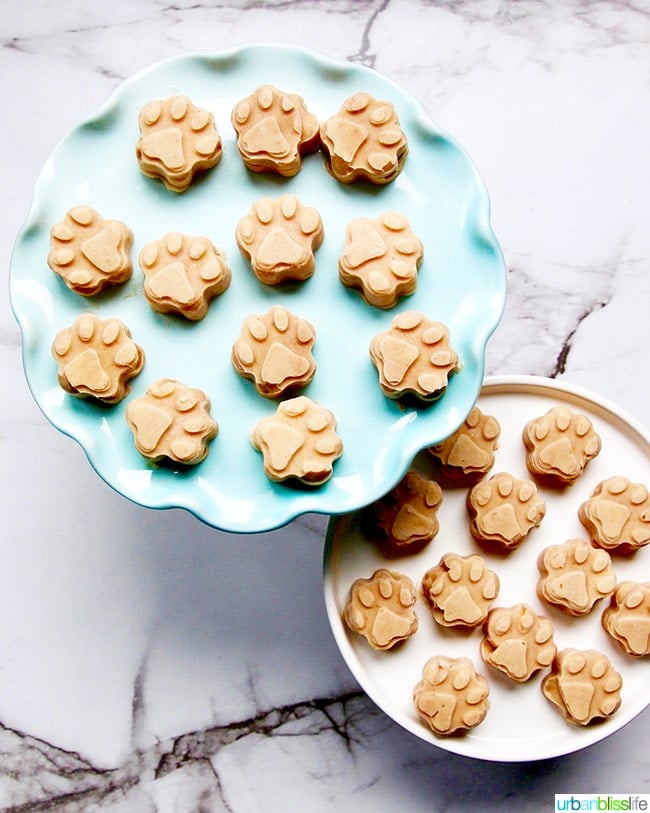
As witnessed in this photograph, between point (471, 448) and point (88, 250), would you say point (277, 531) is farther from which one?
point (88, 250)

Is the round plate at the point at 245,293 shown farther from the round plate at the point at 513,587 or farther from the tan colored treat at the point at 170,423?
the round plate at the point at 513,587

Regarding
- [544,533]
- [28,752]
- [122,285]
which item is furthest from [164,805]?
[122,285]

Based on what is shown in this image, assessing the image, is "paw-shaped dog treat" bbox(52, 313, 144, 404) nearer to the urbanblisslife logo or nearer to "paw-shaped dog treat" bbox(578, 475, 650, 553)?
"paw-shaped dog treat" bbox(578, 475, 650, 553)

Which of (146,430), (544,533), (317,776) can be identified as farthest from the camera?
(317,776)

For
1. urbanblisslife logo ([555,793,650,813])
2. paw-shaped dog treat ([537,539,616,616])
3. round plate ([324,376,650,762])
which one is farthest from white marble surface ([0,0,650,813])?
paw-shaped dog treat ([537,539,616,616])

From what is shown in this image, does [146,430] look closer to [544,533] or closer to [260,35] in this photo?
[544,533]

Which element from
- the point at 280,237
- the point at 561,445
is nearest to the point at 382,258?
the point at 280,237
